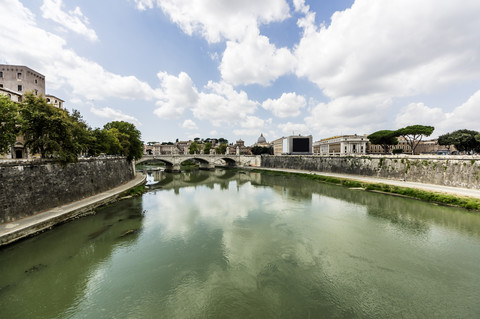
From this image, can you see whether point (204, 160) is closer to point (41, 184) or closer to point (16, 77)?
point (16, 77)

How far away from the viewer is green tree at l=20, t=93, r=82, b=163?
51.4 feet

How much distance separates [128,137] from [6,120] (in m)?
23.0

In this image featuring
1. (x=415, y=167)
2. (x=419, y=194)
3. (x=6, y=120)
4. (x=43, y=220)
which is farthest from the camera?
(x=415, y=167)

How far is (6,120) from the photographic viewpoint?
46.1 ft

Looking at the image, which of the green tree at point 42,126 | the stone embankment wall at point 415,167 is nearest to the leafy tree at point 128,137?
the green tree at point 42,126

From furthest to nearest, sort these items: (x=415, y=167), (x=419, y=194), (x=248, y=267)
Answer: (x=415, y=167) → (x=419, y=194) → (x=248, y=267)

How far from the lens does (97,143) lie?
3081 centimetres

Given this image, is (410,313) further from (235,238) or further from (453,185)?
(453,185)

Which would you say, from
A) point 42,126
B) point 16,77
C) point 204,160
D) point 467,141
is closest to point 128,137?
point 42,126

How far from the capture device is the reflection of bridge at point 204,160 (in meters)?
55.3

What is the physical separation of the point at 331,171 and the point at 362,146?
44.3 metres

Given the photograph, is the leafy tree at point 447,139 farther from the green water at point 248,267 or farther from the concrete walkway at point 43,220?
the concrete walkway at point 43,220

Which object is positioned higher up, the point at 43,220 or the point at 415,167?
the point at 415,167

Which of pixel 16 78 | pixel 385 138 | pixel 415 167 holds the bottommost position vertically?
pixel 415 167
